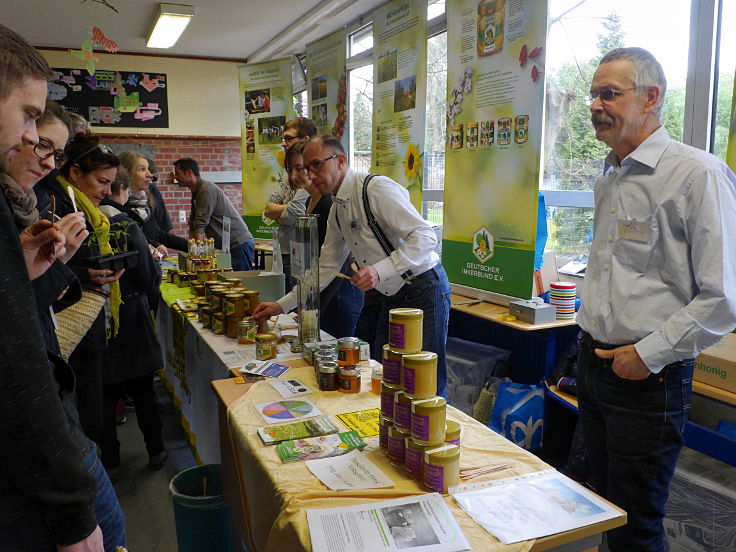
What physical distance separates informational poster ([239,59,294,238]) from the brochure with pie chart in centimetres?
522

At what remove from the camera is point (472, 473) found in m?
1.33

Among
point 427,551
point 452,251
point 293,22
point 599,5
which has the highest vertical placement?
point 293,22

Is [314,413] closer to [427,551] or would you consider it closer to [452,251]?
[427,551]

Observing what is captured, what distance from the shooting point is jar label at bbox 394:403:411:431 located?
4.35ft

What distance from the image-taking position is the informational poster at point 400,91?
4293 mm

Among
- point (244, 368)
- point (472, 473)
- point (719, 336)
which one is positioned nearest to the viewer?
point (472, 473)

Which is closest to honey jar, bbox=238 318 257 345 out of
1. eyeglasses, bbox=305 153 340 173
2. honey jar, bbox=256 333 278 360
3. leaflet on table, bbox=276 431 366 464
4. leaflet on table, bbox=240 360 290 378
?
honey jar, bbox=256 333 278 360

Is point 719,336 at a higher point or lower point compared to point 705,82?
lower

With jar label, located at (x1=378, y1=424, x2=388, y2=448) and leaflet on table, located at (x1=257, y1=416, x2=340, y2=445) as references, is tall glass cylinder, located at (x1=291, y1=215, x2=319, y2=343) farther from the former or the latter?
jar label, located at (x1=378, y1=424, x2=388, y2=448)

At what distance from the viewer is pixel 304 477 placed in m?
1.33

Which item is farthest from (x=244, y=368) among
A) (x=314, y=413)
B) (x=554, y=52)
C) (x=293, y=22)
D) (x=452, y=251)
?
(x=293, y=22)

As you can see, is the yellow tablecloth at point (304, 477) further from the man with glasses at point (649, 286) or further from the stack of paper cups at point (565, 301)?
the stack of paper cups at point (565, 301)

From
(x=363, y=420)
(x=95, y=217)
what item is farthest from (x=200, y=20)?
(x=363, y=420)

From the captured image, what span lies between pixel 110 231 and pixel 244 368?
3.60 ft
